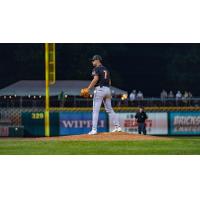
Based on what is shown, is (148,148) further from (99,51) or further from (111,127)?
(99,51)

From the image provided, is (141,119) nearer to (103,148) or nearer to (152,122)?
(152,122)

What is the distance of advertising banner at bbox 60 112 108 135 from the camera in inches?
1257

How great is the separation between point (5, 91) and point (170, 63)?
35.4 ft

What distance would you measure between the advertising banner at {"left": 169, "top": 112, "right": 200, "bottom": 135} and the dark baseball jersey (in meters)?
14.5

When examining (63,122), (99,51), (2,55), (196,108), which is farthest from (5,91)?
(196,108)

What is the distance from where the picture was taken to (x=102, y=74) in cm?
→ 1858

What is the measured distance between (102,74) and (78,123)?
44.8ft

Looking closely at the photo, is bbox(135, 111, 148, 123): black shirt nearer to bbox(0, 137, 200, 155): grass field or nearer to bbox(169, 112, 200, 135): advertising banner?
bbox(169, 112, 200, 135): advertising banner

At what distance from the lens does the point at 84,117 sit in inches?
1262

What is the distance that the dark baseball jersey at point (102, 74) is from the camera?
60.7ft

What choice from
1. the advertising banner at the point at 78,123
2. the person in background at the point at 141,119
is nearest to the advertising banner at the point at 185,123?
the person in background at the point at 141,119

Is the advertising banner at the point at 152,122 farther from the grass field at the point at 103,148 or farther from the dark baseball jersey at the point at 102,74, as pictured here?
the grass field at the point at 103,148

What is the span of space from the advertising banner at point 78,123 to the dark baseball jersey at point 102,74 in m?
13.2

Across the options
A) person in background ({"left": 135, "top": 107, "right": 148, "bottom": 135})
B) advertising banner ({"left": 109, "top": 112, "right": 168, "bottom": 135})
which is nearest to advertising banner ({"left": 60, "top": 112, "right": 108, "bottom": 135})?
advertising banner ({"left": 109, "top": 112, "right": 168, "bottom": 135})
